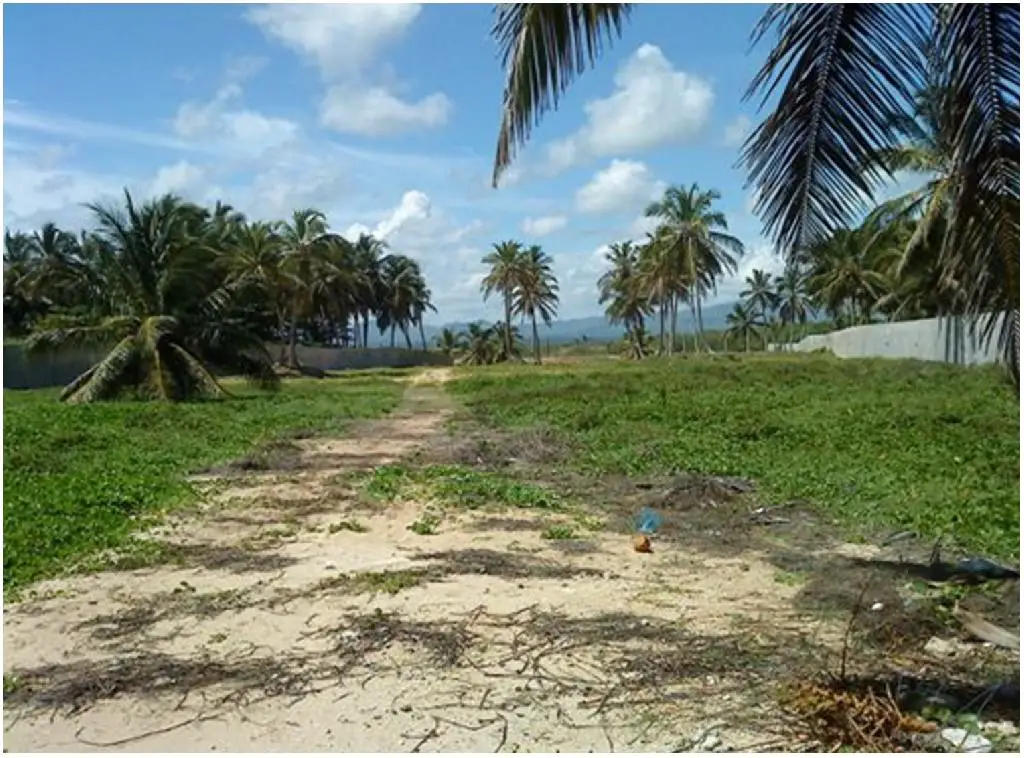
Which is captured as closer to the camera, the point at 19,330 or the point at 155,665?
the point at 155,665

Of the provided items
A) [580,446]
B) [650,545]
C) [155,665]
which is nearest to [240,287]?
[580,446]

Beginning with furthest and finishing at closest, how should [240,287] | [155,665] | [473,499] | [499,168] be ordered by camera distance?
1. [240,287]
2. [473,499]
3. [155,665]
4. [499,168]

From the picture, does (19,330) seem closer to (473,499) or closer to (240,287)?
(240,287)

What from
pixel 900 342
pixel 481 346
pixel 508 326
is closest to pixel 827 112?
pixel 900 342

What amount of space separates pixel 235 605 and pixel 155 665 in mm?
1142

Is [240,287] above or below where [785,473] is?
above

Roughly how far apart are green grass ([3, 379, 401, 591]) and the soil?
0.70 m

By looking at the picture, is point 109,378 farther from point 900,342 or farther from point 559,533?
point 900,342

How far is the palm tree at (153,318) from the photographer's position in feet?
84.2

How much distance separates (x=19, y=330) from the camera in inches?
1831

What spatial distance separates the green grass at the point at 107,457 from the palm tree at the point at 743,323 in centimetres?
6221

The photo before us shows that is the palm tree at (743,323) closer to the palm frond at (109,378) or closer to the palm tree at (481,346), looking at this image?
the palm tree at (481,346)

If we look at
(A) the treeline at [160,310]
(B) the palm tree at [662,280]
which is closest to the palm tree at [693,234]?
(B) the palm tree at [662,280]

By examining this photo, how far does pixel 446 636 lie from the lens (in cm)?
548
